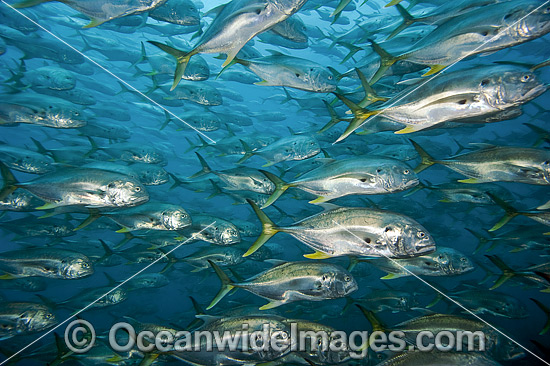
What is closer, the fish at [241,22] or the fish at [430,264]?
the fish at [241,22]

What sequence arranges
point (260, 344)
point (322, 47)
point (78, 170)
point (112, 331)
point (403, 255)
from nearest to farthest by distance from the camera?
1. point (403, 255)
2. point (260, 344)
3. point (78, 170)
4. point (112, 331)
5. point (322, 47)

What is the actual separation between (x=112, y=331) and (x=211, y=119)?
177 inches

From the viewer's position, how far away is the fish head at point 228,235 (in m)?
4.80

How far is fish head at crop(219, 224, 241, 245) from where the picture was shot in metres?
4.80

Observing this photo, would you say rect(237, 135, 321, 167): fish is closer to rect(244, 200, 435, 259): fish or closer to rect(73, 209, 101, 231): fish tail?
rect(244, 200, 435, 259): fish

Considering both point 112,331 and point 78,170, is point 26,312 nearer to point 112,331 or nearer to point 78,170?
point 112,331

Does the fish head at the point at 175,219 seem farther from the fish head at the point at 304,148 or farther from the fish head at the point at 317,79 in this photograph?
the fish head at the point at 317,79

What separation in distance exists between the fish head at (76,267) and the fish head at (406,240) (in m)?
3.97

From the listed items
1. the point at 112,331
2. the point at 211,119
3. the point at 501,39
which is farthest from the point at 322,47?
the point at 112,331

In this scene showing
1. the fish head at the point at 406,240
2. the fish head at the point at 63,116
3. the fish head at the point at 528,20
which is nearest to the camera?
the fish head at the point at 528,20

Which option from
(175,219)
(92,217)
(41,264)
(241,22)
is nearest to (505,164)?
(241,22)

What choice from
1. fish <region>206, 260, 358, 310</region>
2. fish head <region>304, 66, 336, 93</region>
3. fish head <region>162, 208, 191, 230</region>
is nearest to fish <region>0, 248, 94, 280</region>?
fish head <region>162, 208, 191, 230</region>

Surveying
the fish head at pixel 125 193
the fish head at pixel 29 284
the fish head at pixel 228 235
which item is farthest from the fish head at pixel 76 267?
the fish head at pixel 29 284

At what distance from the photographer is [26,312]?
12.9ft
